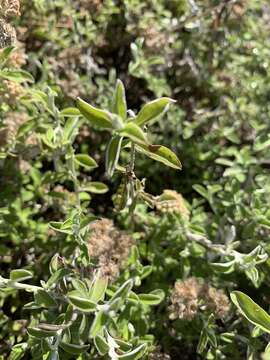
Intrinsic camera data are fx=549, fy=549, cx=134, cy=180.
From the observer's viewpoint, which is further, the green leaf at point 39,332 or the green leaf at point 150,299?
the green leaf at point 150,299

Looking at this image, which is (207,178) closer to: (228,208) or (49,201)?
(228,208)

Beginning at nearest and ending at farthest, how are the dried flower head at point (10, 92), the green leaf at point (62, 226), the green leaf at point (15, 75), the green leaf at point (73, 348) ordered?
the green leaf at point (73, 348) < the green leaf at point (62, 226) < the green leaf at point (15, 75) < the dried flower head at point (10, 92)

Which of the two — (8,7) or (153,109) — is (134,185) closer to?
(153,109)

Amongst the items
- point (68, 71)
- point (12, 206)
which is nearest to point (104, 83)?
point (68, 71)

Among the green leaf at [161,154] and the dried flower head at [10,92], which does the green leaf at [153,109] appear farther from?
the dried flower head at [10,92]

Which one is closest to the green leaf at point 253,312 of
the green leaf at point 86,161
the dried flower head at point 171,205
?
the dried flower head at point 171,205

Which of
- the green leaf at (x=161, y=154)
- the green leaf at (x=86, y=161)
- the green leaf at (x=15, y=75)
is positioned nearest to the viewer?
the green leaf at (x=161, y=154)

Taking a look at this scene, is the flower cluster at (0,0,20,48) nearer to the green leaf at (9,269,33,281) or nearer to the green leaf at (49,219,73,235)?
the green leaf at (49,219,73,235)
